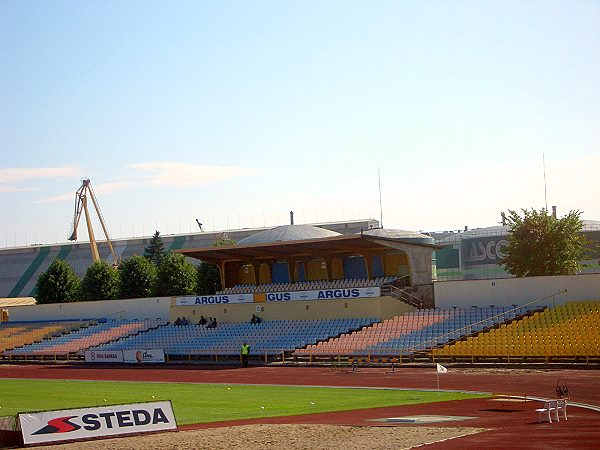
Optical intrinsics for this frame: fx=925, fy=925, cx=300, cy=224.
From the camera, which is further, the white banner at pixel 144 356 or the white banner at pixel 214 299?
the white banner at pixel 214 299

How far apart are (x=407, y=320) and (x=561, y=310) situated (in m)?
9.50

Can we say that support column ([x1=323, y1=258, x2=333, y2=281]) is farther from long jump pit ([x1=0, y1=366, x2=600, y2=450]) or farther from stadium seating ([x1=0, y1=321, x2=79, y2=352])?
long jump pit ([x1=0, y1=366, x2=600, y2=450])

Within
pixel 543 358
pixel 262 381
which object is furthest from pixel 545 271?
pixel 262 381

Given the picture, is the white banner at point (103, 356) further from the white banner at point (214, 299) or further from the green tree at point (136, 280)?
the green tree at point (136, 280)

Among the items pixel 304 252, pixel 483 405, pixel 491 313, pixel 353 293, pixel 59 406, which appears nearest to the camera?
pixel 483 405

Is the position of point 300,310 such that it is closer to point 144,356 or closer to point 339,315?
point 339,315

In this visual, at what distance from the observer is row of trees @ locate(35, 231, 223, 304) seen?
282 ft

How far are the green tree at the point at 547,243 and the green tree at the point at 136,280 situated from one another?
39.3 m

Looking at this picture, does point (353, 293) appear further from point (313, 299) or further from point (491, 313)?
point (491, 313)

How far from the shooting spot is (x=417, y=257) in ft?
198

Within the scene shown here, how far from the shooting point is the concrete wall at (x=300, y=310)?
5734 centimetres

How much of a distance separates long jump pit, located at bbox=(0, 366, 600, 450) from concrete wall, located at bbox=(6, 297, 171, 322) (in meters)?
36.0

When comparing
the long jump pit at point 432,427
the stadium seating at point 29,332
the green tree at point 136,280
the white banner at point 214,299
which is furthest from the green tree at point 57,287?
the long jump pit at point 432,427

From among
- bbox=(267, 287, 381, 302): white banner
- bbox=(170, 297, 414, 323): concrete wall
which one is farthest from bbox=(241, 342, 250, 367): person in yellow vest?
bbox=(267, 287, 381, 302): white banner
